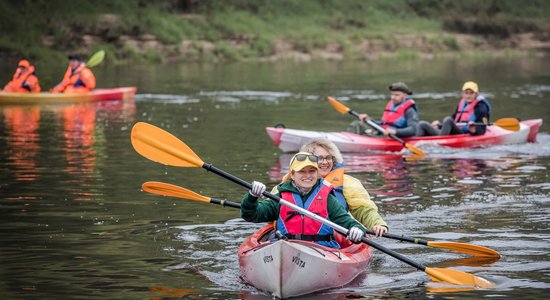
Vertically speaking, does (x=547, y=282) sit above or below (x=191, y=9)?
below

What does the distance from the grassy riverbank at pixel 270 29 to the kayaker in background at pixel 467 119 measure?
26.6 m

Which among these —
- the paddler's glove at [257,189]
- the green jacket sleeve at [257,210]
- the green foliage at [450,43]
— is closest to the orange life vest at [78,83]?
the green jacket sleeve at [257,210]

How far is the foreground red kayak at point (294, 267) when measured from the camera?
28.3ft

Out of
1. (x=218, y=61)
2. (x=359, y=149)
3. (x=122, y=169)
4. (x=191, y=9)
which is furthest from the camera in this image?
(x=191, y=9)

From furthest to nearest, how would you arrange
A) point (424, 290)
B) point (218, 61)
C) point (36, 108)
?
point (218, 61) → point (36, 108) → point (424, 290)

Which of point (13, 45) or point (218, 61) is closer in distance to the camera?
point (13, 45)

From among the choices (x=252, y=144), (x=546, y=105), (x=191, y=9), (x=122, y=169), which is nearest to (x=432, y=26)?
(x=191, y=9)

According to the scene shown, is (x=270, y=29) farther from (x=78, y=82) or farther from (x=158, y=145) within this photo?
(x=158, y=145)

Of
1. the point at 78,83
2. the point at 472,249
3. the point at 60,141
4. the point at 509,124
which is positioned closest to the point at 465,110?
the point at 509,124

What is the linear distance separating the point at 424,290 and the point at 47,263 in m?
3.49

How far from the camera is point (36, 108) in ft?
86.4

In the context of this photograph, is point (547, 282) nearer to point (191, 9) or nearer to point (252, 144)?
point (252, 144)

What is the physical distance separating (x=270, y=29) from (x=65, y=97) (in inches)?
1047

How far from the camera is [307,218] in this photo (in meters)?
9.34
